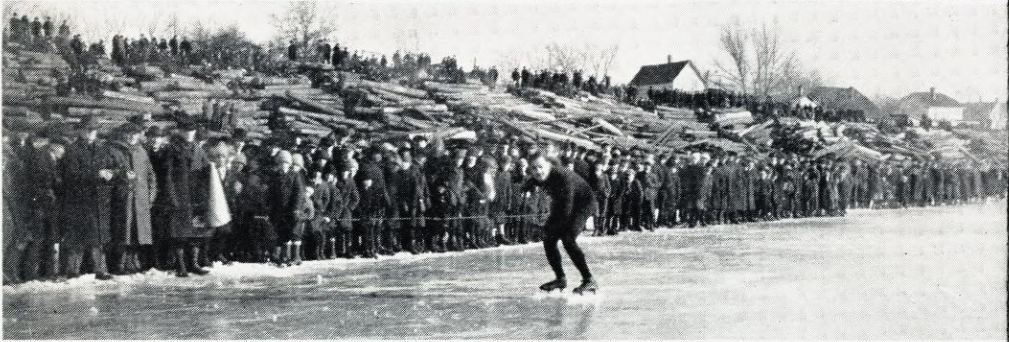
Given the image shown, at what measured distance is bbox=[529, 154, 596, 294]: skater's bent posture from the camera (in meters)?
12.6

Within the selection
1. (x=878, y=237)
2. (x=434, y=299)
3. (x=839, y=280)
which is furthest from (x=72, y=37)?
(x=878, y=237)

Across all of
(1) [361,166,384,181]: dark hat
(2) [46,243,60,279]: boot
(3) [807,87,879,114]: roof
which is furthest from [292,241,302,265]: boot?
(3) [807,87,879,114]: roof

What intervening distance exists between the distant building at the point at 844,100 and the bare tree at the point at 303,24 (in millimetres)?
9296

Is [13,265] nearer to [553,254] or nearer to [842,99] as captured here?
[553,254]

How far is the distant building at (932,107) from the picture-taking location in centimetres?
1942

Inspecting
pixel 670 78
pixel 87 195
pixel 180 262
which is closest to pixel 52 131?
pixel 87 195

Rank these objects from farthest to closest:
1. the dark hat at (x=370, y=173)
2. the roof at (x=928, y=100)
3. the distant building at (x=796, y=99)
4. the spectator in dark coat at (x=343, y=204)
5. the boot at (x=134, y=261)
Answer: the distant building at (x=796, y=99) < the roof at (x=928, y=100) < the dark hat at (x=370, y=173) < the spectator in dark coat at (x=343, y=204) < the boot at (x=134, y=261)

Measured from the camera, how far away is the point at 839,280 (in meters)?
14.4

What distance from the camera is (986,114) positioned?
17469mm

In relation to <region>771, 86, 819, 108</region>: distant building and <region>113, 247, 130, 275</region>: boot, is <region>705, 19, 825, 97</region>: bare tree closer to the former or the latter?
<region>771, 86, 819, 108</region>: distant building

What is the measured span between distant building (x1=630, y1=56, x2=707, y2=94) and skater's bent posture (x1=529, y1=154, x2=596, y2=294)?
636cm

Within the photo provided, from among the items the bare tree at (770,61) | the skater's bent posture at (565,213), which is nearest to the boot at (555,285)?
the skater's bent posture at (565,213)

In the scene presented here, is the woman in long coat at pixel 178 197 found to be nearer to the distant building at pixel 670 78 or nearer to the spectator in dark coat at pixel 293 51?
the spectator in dark coat at pixel 293 51

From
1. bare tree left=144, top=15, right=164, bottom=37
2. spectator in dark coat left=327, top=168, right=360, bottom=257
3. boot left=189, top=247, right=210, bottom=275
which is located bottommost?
boot left=189, top=247, right=210, bottom=275
